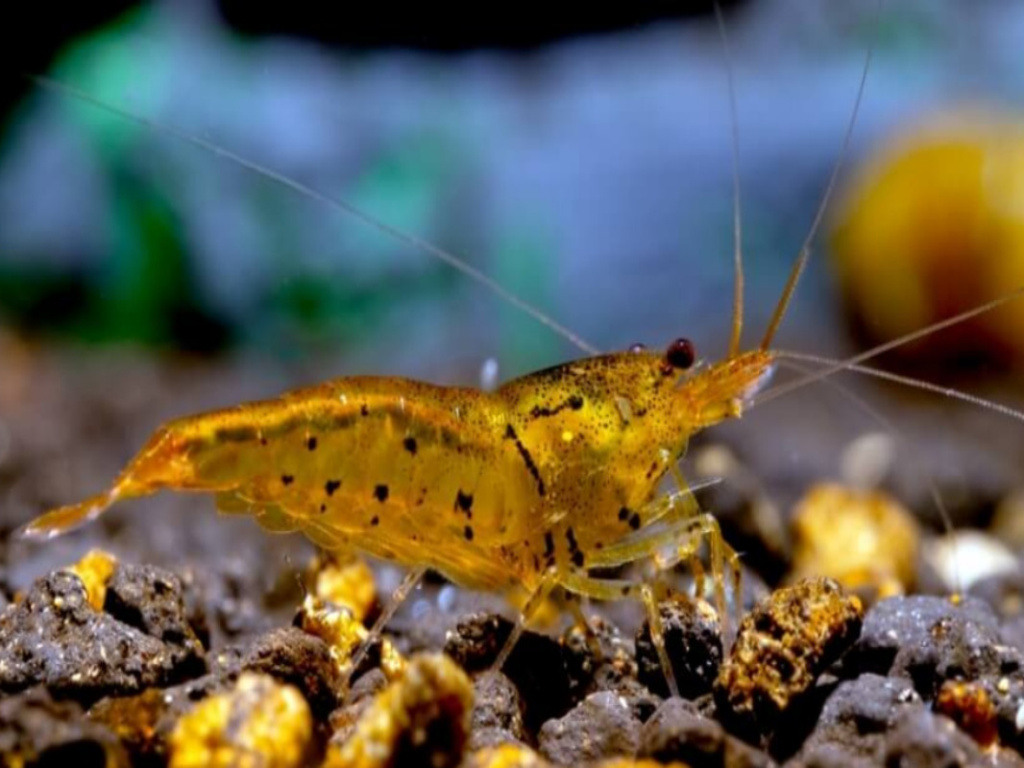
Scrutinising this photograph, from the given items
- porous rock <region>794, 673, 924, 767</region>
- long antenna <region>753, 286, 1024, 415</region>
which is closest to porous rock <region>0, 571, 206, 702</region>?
porous rock <region>794, 673, 924, 767</region>

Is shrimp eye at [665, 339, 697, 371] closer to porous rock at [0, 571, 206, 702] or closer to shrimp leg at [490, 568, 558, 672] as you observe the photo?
shrimp leg at [490, 568, 558, 672]

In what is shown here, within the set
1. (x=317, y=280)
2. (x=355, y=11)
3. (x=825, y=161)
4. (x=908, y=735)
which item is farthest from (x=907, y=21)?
(x=908, y=735)

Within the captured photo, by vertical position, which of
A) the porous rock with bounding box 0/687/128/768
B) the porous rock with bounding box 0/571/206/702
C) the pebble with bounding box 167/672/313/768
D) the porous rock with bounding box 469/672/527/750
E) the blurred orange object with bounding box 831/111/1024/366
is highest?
the blurred orange object with bounding box 831/111/1024/366

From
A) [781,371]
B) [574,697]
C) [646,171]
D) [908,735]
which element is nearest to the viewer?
[908,735]

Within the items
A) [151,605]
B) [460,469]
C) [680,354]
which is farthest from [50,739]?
[680,354]

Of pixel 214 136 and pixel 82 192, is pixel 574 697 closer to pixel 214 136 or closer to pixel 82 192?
pixel 214 136

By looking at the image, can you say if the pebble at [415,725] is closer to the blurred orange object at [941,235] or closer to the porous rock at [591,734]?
the porous rock at [591,734]
